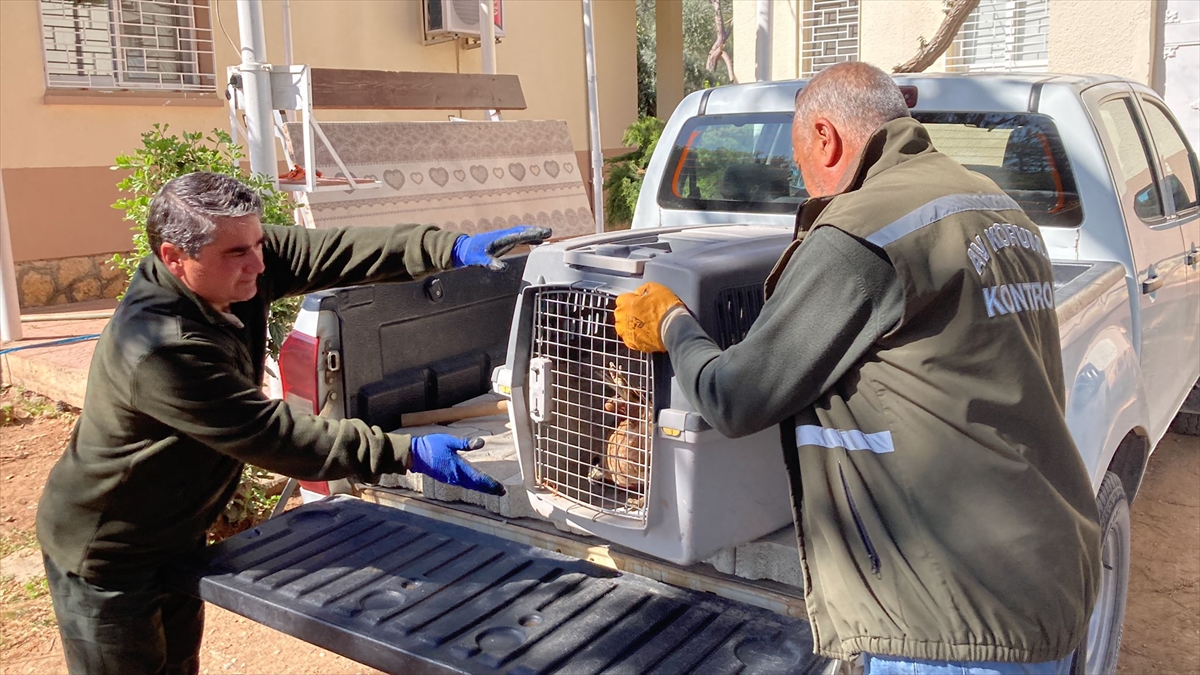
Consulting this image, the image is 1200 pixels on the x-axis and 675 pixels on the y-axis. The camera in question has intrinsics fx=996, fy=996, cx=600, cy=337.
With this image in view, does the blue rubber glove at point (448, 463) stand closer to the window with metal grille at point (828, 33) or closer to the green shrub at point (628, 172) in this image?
the green shrub at point (628, 172)

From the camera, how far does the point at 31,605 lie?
4.29 meters

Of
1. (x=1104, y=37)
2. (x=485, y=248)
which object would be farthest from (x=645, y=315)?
(x=1104, y=37)

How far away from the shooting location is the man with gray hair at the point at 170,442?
2.37 m

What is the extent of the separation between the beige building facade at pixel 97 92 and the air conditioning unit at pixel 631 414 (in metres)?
6.39

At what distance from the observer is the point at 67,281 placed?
9062 mm

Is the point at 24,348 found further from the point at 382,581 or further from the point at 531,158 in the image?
the point at 382,581

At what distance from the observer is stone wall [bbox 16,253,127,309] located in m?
8.81

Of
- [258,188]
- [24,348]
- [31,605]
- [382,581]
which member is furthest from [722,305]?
[24,348]

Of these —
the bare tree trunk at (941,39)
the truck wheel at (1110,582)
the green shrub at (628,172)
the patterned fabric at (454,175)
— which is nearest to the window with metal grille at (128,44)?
the patterned fabric at (454,175)

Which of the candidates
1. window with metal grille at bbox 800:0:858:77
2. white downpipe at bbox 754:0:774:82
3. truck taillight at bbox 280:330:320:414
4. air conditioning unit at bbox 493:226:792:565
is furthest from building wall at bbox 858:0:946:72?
truck taillight at bbox 280:330:320:414

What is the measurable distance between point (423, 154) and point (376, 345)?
17.0ft

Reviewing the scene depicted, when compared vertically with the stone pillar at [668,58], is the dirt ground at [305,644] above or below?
below

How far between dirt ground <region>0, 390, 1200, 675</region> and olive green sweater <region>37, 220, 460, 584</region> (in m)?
1.43

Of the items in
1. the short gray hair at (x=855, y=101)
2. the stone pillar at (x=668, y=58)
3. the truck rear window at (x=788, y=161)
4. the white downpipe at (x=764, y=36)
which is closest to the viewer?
the short gray hair at (x=855, y=101)
